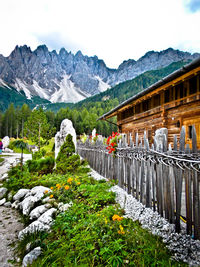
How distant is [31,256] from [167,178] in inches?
98.1

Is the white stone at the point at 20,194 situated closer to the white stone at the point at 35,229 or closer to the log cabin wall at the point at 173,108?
the white stone at the point at 35,229

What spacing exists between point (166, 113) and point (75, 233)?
340 inches

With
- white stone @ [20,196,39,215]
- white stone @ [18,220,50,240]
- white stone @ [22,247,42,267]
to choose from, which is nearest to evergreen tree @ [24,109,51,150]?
white stone @ [20,196,39,215]

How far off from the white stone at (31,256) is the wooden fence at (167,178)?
221 cm

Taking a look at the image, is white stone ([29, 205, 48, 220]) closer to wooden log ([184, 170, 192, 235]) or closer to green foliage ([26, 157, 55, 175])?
wooden log ([184, 170, 192, 235])

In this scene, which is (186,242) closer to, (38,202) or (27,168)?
(38,202)

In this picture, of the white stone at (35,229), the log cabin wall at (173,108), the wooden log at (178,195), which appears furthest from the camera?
the log cabin wall at (173,108)

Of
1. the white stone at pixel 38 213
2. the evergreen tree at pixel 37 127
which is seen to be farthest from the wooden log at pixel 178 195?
the evergreen tree at pixel 37 127

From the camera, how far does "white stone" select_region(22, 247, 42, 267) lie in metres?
2.23

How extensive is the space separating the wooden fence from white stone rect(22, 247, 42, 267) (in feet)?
7.25

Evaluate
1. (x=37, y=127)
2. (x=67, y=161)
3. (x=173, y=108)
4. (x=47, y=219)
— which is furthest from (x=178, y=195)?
(x=37, y=127)

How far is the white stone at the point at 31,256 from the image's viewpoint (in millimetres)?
2234

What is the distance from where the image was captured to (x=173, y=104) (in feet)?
28.1

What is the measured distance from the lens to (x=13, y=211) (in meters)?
4.53
